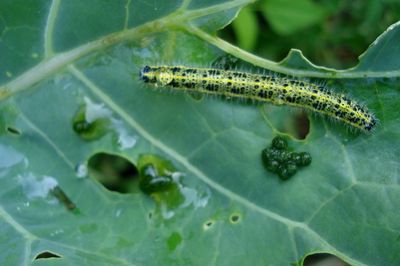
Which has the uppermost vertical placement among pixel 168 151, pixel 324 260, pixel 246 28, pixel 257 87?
pixel 246 28

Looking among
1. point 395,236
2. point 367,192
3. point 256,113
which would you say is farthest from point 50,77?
point 395,236

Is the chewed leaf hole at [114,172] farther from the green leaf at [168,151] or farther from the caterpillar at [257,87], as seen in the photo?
the caterpillar at [257,87]

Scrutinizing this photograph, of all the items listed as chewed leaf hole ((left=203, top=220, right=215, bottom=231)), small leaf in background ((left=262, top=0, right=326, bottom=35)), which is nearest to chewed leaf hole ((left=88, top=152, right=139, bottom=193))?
chewed leaf hole ((left=203, top=220, right=215, bottom=231))

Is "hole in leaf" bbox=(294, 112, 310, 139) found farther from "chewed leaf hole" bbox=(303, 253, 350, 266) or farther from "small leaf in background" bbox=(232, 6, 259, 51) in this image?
"chewed leaf hole" bbox=(303, 253, 350, 266)

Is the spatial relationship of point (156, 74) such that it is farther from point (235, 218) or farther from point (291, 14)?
point (291, 14)

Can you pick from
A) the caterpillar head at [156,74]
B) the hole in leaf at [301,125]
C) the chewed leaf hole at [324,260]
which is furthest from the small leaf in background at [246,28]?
the chewed leaf hole at [324,260]

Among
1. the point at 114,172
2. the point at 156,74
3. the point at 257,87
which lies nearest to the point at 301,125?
the point at 114,172
